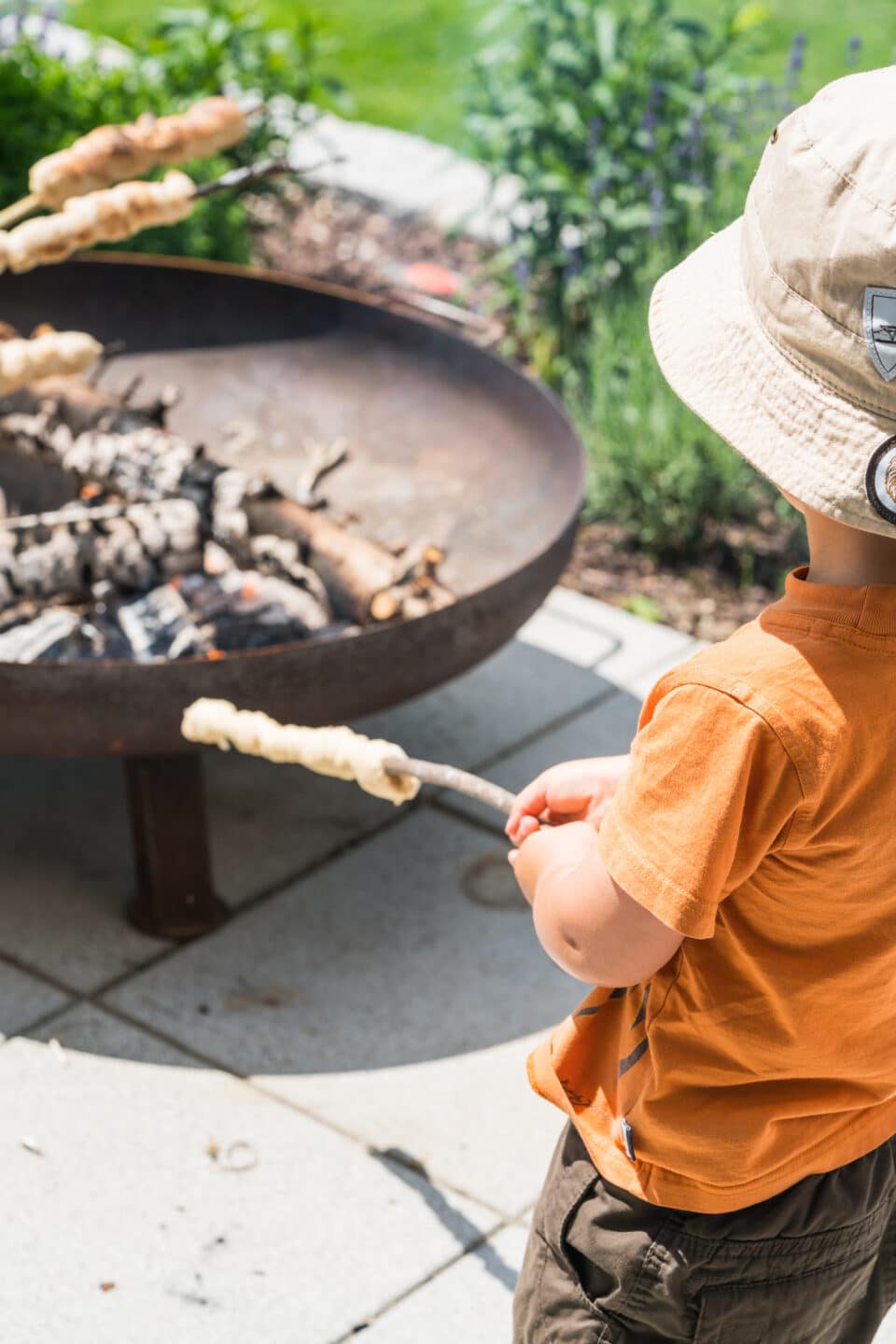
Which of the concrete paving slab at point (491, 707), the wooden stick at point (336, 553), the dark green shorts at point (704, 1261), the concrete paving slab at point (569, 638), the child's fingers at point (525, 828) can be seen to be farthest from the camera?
the concrete paving slab at point (569, 638)

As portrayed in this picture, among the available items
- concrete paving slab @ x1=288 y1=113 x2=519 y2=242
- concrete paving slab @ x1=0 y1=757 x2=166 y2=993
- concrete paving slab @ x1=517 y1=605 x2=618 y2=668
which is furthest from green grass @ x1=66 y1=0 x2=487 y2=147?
concrete paving slab @ x1=0 y1=757 x2=166 y2=993

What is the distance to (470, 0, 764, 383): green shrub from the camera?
474 centimetres

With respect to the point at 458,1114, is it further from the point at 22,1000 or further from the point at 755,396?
the point at 755,396

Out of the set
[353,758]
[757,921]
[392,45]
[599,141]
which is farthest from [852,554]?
[392,45]

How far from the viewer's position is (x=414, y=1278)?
2.23 m

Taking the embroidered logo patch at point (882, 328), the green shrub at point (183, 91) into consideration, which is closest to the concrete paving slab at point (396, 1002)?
the embroidered logo patch at point (882, 328)

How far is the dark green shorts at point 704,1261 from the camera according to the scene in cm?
156

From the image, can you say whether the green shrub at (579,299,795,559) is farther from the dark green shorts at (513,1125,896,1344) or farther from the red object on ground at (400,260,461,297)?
the dark green shorts at (513,1125,896,1344)

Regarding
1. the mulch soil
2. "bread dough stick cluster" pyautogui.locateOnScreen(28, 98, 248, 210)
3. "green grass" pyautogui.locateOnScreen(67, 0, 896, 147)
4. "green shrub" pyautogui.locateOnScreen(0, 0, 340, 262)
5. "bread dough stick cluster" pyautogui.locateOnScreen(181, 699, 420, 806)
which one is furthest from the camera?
"green grass" pyautogui.locateOnScreen(67, 0, 896, 147)

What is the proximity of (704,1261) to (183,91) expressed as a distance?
4.75 m

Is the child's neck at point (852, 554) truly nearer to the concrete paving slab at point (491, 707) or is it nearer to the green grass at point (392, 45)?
the concrete paving slab at point (491, 707)

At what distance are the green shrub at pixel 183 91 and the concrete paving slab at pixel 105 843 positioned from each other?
2293 mm

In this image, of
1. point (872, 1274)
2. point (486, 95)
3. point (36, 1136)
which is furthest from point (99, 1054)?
point (486, 95)

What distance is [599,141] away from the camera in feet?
15.8
